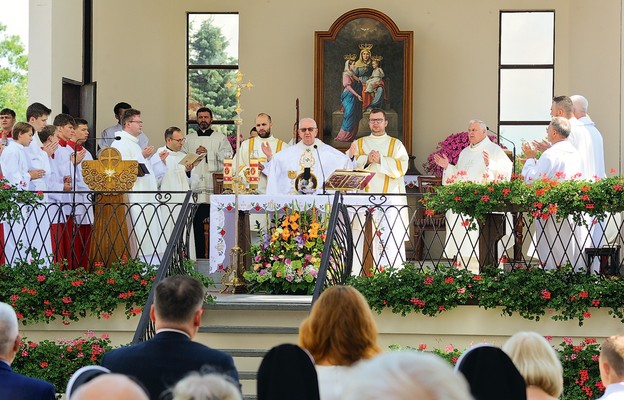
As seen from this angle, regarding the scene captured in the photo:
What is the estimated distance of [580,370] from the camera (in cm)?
1010

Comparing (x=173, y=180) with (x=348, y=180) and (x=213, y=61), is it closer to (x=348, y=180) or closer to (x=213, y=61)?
(x=348, y=180)

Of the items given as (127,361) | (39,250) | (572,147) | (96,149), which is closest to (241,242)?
(39,250)

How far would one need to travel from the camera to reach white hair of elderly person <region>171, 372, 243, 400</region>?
3086 millimetres

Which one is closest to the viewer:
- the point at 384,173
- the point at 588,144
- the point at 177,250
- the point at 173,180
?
the point at 177,250

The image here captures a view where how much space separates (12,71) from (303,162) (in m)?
37.8

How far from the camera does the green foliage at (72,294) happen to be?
10.9 metres

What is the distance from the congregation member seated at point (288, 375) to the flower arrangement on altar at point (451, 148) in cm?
1352

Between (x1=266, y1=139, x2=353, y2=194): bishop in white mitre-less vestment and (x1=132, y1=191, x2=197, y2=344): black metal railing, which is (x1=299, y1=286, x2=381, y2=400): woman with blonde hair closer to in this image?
(x1=132, y1=191, x2=197, y2=344): black metal railing

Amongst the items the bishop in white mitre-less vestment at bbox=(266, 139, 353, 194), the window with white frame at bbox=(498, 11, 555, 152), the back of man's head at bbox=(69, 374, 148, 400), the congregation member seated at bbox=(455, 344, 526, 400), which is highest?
Result: the window with white frame at bbox=(498, 11, 555, 152)

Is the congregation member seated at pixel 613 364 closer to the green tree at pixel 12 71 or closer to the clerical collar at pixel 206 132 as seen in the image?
the clerical collar at pixel 206 132

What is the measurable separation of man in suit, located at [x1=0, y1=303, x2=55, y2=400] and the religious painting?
13.3 meters

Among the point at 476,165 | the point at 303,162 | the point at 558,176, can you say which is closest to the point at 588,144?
the point at 558,176

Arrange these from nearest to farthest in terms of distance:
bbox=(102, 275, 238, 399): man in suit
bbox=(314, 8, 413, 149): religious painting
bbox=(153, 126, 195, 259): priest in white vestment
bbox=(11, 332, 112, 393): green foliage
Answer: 1. bbox=(102, 275, 238, 399): man in suit
2. bbox=(11, 332, 112, 393): green foliage
3. bbox=(153, 126, 195, 259): priest in white vestment
4. bbox=(314, 8, 413, 149): religious painting

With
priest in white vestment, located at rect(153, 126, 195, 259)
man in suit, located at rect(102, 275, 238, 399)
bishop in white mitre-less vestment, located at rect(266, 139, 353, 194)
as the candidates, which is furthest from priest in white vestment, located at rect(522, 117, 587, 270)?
man in suit, located at rect(102, 275, 238, 399)
